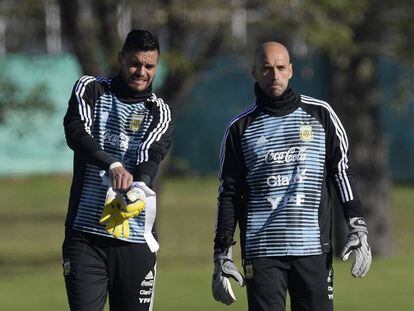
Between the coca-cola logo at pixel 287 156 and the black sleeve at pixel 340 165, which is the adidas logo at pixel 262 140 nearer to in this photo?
the coca-cola logo at pixel 287 156

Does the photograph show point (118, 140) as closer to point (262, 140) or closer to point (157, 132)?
point (157, 132)

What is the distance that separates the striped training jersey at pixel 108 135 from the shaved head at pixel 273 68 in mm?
664

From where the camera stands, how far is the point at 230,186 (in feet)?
23.2

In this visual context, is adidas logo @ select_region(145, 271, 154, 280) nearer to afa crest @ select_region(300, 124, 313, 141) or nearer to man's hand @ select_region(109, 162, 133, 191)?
man's hand @ select_region(109, 162, 133, 191)

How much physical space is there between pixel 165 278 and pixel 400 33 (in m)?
6.20

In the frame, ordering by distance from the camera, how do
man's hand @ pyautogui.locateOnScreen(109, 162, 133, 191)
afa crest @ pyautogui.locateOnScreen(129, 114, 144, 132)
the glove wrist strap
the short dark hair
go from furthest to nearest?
afa crest @ pyautogui.locateOnScreen(129, 114, 144, 132) < the short dark hair < the glove wrist strap < man's hand @ pyautogui.locateOnScreen(109, 162, 133, 191)

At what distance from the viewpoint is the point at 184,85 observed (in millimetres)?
17797

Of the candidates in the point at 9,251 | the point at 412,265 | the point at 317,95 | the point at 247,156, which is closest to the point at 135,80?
the point at 247,156

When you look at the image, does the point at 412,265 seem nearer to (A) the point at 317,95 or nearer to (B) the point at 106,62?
(B) the point at 106,62

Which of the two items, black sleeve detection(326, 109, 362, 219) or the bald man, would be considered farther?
black sleeve detection(326, 109, 362, 219)

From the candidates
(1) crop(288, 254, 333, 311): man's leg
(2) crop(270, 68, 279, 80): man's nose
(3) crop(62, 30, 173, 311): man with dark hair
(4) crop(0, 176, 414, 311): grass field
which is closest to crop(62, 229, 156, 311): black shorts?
(3) crop(62, 30, 173, 311): man with dark hair

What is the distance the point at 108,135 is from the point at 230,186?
0.77 m

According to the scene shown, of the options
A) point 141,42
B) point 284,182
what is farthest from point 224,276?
point 141,42

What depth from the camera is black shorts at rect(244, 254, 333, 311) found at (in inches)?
274
